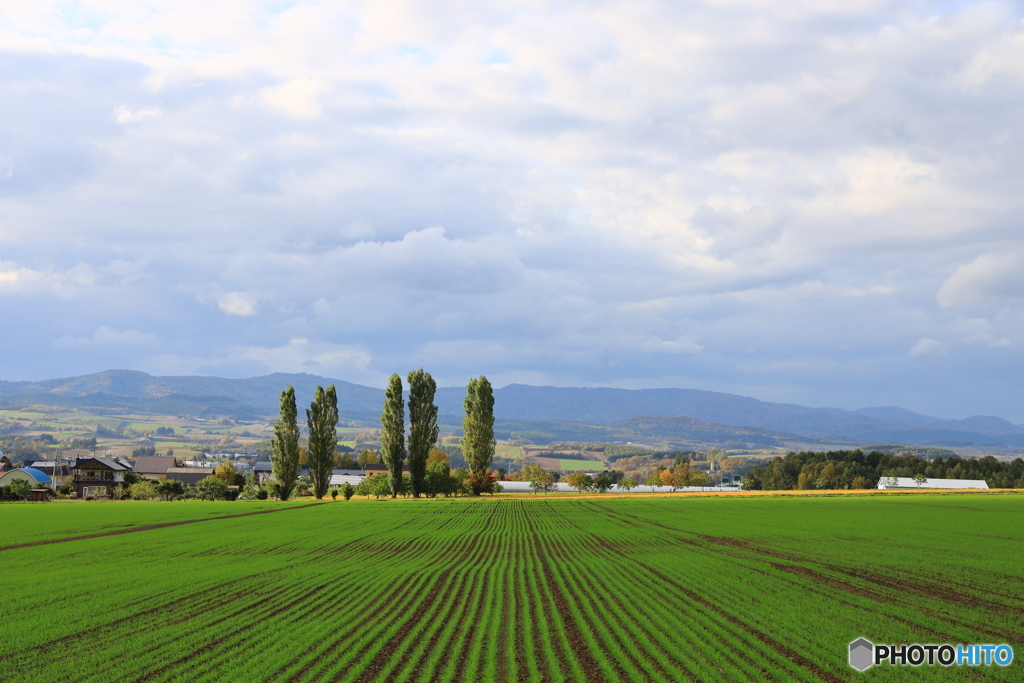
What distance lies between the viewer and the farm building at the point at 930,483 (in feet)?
524

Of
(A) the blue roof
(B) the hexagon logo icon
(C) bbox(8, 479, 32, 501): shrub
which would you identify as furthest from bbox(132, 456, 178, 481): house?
(B) the hexagon logo icon

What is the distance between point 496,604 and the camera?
25.0m

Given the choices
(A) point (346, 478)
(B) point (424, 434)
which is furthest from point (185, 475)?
(B) point (424, 434)

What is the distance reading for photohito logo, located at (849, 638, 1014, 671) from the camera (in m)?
18.4

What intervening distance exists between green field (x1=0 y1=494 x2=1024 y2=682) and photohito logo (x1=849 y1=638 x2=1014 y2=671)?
488 millimetres

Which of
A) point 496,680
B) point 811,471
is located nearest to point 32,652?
point 496,680

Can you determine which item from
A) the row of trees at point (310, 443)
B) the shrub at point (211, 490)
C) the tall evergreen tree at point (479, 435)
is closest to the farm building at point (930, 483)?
the tall evergreen tree at point (479, 435)

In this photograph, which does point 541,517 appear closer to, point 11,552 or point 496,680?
point 11,552

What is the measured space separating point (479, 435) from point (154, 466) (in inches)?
4283

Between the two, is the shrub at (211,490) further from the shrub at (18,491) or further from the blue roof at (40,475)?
the blue roof at (40,475)

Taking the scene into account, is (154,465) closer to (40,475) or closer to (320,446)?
(40,475)

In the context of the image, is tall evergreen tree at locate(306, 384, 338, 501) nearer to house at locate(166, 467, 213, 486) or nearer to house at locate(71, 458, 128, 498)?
house at locate(71, 458, 128, 498)

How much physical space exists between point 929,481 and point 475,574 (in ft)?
548

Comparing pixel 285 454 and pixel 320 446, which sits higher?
pixel 320 446
